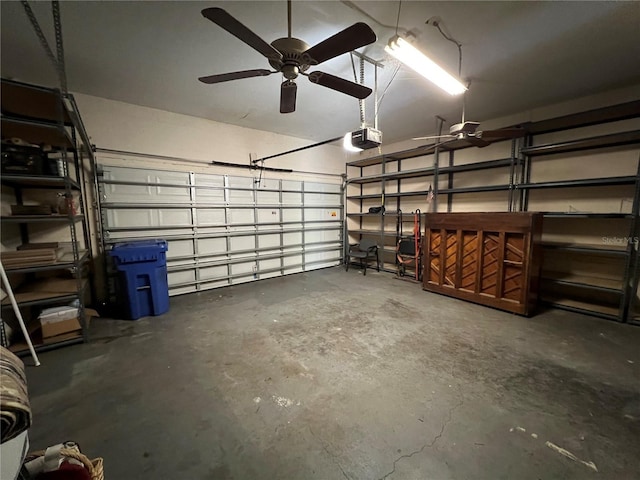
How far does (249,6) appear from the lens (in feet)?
6.46

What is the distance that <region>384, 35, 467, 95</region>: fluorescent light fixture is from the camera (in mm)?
1984

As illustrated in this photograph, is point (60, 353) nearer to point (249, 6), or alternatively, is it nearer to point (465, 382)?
point (249, 6)

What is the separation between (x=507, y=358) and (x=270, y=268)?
4158 millimetres

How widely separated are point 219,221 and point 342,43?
3.76 meters

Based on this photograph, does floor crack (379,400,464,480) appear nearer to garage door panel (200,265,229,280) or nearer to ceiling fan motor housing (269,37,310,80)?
ceiling fan motor housing (269,37,310,80)

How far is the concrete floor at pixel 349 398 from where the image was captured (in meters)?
1.43

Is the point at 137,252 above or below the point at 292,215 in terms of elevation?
below

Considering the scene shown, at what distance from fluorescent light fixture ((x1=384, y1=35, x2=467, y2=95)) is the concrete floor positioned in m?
2.69

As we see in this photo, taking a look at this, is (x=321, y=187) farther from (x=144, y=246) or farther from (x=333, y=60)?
(x=144, y=246)

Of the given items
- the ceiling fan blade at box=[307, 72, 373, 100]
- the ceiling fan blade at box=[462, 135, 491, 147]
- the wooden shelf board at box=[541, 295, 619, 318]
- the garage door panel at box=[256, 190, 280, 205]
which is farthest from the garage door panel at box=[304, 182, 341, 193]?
the wooden shelf board at box=[541, 295, 619, 318]

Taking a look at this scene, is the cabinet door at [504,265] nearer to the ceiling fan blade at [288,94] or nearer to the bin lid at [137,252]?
the ceiling fan blade at [288,94]

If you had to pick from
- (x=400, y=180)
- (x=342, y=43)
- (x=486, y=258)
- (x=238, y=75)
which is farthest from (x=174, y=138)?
(x=486, y=258)

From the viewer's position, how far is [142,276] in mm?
3305

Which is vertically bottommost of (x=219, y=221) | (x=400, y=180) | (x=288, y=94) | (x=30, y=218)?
(x=219, y=221)
